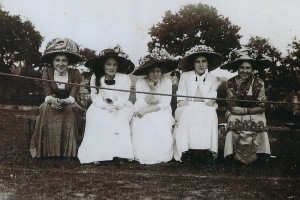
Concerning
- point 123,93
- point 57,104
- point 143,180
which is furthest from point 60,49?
point 143,180

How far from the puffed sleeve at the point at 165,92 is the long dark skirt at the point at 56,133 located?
1.15 meters

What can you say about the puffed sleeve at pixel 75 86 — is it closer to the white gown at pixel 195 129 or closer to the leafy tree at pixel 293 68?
the white gown at pixel 195 129

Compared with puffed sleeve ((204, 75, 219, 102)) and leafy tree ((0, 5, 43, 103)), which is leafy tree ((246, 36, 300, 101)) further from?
leafy tree ((0, 5, 43, 103))

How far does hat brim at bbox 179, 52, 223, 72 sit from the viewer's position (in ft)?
18.5

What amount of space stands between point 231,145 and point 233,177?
913mm

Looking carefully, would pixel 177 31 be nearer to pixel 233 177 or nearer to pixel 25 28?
pixel 25 28

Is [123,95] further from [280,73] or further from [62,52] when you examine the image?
[280,73]

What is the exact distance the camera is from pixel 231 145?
5152mm

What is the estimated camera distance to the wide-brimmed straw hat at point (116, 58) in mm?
5488

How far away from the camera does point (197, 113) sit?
508 cm

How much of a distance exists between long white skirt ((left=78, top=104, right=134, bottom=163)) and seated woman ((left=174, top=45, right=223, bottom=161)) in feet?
2.17

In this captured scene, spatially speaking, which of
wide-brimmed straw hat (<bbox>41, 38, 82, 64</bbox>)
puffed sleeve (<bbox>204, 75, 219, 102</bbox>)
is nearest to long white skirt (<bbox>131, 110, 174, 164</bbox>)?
puffed sleeve (<bbox>204, 75, 219, 102</bbox>)

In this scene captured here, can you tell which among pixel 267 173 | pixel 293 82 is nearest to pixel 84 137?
pixel 267 173

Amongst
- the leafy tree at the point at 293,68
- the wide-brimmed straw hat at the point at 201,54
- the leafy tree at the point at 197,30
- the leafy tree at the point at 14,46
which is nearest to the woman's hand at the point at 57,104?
the wide-brimmed straw hat at the point at 201,54
